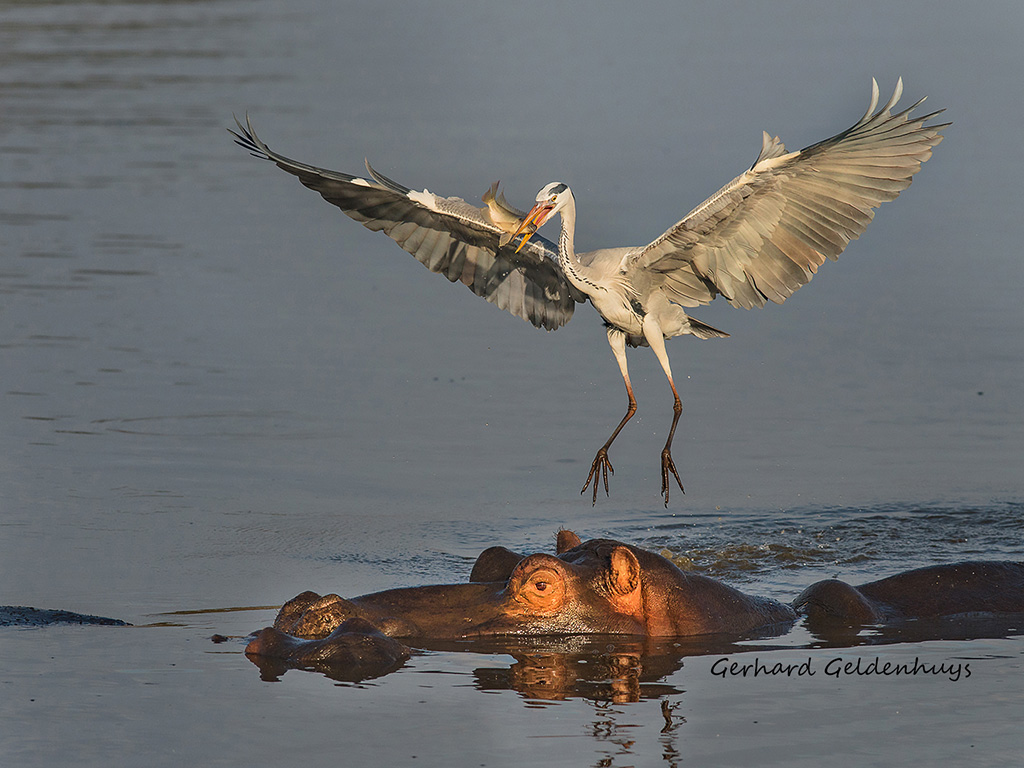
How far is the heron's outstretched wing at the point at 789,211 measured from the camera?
942 cm

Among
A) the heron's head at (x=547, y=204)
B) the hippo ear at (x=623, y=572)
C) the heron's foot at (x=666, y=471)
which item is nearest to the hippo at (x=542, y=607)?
the hippo ear at (x=623, y=572)

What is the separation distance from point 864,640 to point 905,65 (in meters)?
17.7

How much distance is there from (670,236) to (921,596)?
10.2 ft

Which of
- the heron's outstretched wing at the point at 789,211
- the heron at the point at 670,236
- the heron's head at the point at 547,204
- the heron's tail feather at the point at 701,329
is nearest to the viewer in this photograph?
the heron's outstretched wing at the point at 789,211

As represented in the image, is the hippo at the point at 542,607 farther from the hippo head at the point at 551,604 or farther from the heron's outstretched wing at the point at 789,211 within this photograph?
the heron's outstretched wing at the point at 789,211

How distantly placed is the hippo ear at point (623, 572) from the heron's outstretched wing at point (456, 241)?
14.1ft

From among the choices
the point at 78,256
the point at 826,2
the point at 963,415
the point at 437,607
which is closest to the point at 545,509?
the point at 437,607

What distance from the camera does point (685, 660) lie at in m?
7.09

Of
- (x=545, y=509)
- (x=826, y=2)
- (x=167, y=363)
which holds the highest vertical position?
(x=826, y=2)

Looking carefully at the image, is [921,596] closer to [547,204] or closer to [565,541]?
[565,541]

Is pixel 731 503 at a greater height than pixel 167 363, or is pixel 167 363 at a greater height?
pixel 167 363

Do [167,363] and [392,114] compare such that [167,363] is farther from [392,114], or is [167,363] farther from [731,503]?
Result: [392,114]

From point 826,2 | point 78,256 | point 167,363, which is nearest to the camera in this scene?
point 167,363
